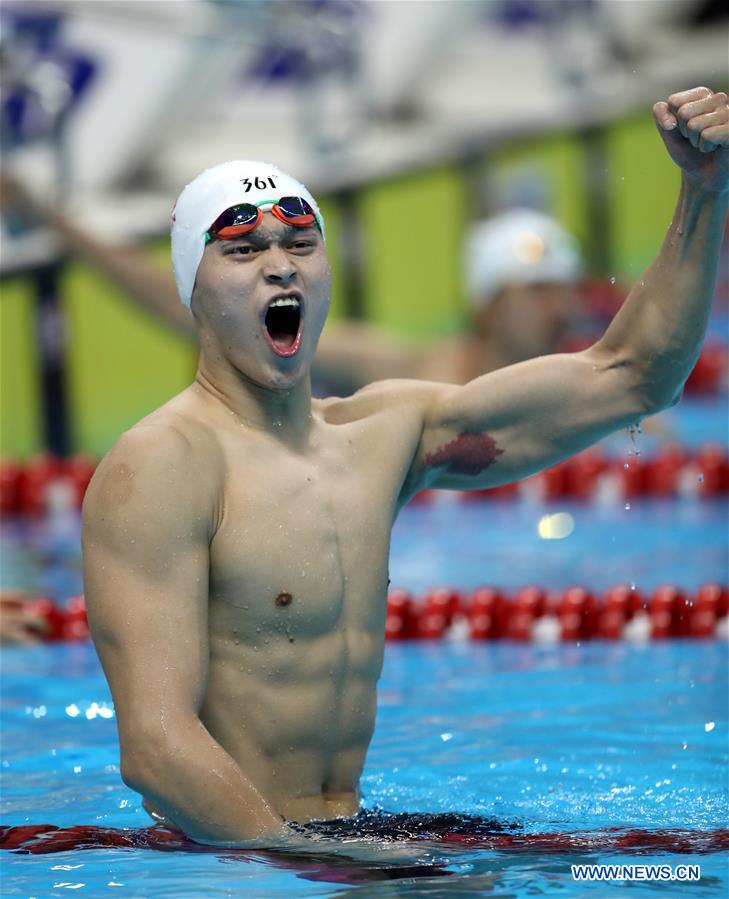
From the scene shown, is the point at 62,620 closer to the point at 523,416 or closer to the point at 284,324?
the point at 523,416

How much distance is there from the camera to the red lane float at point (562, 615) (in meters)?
4.98

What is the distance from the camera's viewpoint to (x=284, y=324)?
109 inches

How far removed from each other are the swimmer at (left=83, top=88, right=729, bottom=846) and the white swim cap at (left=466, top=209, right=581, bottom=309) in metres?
3.45

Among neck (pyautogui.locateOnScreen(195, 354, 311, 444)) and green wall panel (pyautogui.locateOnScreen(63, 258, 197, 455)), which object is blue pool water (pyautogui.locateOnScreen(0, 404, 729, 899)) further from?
green wall panel (pyautogui.locateOnScreen(63, 258, 197, 455))

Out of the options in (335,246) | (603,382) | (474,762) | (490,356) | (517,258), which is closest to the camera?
(603,382)

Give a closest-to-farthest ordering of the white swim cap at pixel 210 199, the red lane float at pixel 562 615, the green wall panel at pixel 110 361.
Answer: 1. the white swim cap at pixel 210 199
2. the red lane float at pixel 562 615
3. the green wall panel at pixel 110 361

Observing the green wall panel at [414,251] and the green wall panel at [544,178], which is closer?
the green wall panel at [414,251]

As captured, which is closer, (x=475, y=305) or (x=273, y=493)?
(x=273, y=493)

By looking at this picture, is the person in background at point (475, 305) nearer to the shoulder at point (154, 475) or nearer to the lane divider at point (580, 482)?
the lane divider at point (580, 482)

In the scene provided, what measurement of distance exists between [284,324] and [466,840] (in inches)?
33.9

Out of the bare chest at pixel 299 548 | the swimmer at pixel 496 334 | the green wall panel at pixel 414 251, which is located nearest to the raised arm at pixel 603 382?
the bare chest at pixel 299 548

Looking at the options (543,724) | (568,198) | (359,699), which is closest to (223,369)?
(359,699)

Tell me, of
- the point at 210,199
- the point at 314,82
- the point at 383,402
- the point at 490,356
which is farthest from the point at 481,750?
the point at 314,82

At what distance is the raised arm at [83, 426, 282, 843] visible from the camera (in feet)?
8.25
